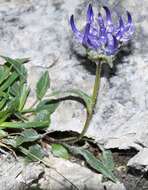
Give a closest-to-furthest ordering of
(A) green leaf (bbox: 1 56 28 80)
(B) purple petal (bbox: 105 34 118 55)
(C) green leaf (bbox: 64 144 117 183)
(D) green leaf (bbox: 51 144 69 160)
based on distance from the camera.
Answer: (B) purple petal (bbox: 105 34 118 55) → (C) green leaf (bbox: 64 144 117 183) → (D) green leaf (bbox: 51 144 69 160) → (A) green leaf (bbox: 1 56 28 80)

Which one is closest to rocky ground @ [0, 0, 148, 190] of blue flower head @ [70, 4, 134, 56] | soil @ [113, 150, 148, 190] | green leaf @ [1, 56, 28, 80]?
soil @ [113, 150, 148, 190]

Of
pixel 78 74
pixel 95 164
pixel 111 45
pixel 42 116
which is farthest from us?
pixel 78 74

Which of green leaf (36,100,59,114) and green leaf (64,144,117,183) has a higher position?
green leaf (36,100,59,114)

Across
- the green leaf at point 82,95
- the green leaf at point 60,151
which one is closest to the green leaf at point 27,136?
the green leaf at point 60,151

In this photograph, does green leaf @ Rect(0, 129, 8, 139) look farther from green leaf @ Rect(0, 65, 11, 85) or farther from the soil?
the soil

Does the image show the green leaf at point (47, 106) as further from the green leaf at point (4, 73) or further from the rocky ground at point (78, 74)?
the green leaf at point (4, 73)

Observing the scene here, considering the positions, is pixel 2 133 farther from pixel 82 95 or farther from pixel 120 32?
pixel 120 32

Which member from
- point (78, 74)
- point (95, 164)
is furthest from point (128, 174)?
point (78, 74)
